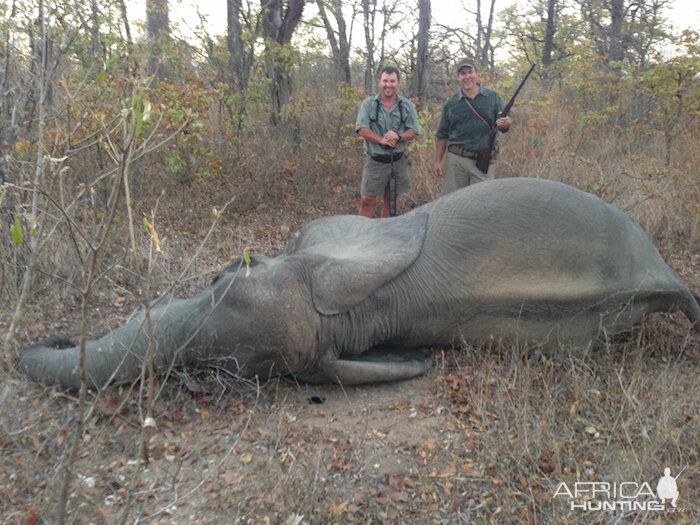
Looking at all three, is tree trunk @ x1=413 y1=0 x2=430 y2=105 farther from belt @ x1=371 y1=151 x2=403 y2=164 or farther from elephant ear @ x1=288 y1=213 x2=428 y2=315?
elephant ear @ x1=288 y1=213 x2=428 y2=315

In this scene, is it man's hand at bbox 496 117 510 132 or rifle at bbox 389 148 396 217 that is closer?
man's hand at bbox 496 117 510 132

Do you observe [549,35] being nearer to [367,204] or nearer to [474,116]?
[474,116]

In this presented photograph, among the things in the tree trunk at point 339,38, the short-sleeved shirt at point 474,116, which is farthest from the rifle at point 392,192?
the tree trunk at point 339,38

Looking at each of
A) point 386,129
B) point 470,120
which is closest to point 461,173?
point 470,120

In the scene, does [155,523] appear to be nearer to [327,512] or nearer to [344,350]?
[327,512]

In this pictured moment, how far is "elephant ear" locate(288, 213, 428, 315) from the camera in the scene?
3617 mm

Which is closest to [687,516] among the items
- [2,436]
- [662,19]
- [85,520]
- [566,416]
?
[566,416]

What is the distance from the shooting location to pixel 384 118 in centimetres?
613

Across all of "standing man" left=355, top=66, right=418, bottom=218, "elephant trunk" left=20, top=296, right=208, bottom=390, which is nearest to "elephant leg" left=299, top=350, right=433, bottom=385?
"elephant trunk" left=20, top=296, right=208, bottom=390

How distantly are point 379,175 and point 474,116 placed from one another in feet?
3.84

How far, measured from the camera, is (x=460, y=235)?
3.88 m

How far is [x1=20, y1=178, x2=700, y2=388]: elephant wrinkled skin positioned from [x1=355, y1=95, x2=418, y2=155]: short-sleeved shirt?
2.31m

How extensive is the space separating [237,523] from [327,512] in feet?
1.32

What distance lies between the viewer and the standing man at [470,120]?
5953 millimetres
